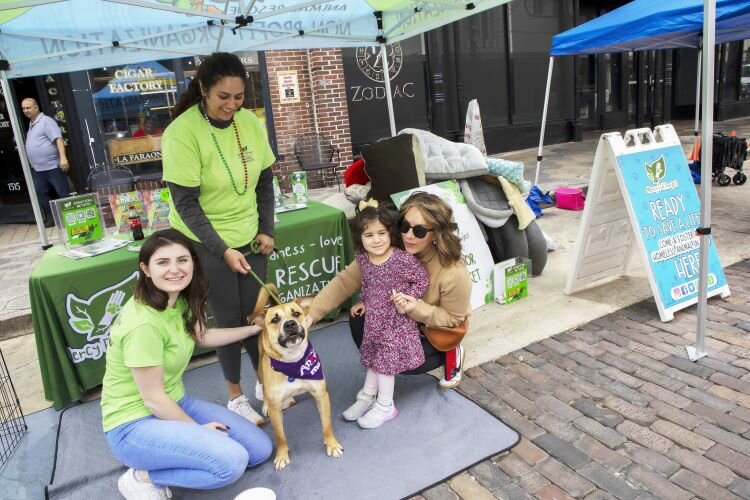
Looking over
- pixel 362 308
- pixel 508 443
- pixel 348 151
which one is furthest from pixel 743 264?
pixel 348 151

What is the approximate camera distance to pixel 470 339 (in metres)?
3.83

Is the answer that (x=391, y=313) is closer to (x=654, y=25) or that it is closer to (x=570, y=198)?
(x=654, y=25)

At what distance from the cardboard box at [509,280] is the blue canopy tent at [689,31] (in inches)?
53.5

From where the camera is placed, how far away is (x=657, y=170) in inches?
156

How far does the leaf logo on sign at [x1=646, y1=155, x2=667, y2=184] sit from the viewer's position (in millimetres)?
3930

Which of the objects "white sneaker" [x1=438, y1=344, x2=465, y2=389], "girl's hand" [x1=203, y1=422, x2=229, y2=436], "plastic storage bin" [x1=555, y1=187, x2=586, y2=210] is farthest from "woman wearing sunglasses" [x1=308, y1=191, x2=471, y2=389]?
"plastic storage bin" [x1=555, y1=187, x2=586, y2=210]

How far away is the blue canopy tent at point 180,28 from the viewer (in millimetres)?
3826

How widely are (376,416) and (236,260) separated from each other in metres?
1.13

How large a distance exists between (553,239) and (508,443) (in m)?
3.77

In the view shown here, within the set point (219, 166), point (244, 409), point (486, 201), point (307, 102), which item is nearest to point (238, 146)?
point (219, 166)

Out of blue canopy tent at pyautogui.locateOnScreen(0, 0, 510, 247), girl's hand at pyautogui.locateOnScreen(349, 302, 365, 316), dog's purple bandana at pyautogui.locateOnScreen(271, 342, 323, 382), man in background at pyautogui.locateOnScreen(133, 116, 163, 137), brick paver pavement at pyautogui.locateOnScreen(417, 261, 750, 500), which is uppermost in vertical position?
blue canopy tent at pyautogui.locateOnScreen(0, 0, 510, 247)

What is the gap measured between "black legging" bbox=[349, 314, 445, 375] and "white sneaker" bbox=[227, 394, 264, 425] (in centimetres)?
71

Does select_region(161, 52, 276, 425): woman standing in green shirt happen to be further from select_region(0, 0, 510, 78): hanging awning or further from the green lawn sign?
the green lawn sign

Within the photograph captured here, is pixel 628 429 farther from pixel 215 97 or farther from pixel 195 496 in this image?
pixel 215 97
